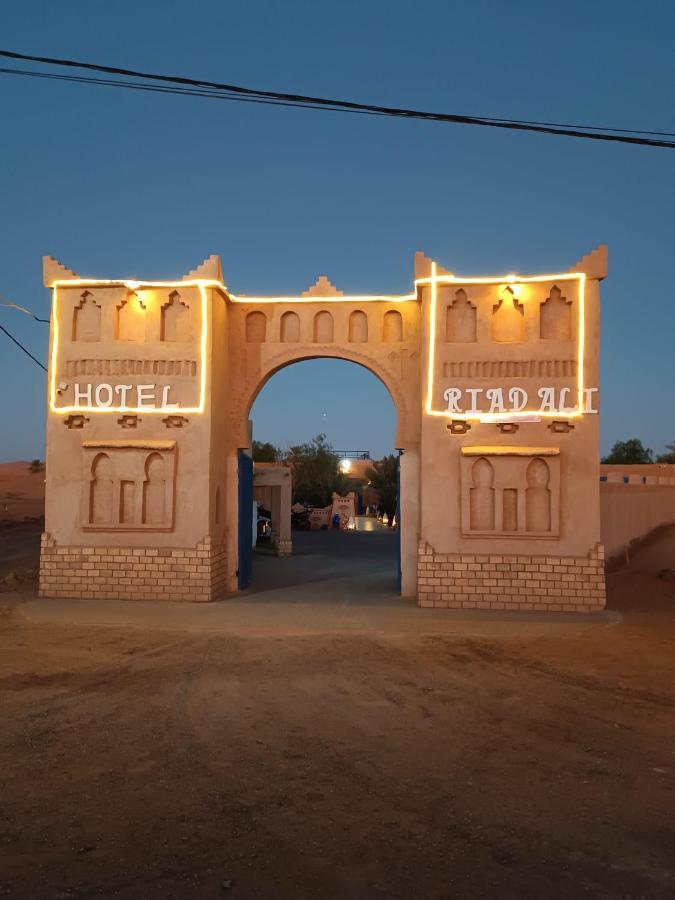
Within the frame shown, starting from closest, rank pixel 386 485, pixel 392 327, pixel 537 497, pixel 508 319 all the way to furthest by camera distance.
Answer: pixel 537 497 → pixel 508 319 → pixel 392 327 → pixel 386 485

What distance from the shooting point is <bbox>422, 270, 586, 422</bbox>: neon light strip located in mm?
11789

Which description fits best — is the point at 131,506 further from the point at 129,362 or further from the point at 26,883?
the point at 26,883

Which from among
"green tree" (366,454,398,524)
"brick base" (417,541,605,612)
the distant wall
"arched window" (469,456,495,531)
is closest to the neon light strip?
"arched window" (469,456,495,531)

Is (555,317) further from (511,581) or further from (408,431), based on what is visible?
(511,581)

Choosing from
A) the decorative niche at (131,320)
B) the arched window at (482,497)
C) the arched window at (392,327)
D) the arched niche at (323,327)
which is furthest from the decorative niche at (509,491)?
the decorative niche at (131,320)

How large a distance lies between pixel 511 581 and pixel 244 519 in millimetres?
5376

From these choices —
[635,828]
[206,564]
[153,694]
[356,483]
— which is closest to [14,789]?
[153,694]

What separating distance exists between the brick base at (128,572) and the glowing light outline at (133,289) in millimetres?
2352

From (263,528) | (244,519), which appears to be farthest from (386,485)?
(244,519)

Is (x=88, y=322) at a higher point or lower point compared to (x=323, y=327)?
lower

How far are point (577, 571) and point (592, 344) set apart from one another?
152 inches

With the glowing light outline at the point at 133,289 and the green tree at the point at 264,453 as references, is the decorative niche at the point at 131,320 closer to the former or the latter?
the glowing light outline at the point at 133,289

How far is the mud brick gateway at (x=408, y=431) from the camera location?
11.7 meters

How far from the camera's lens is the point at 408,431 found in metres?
12.9
